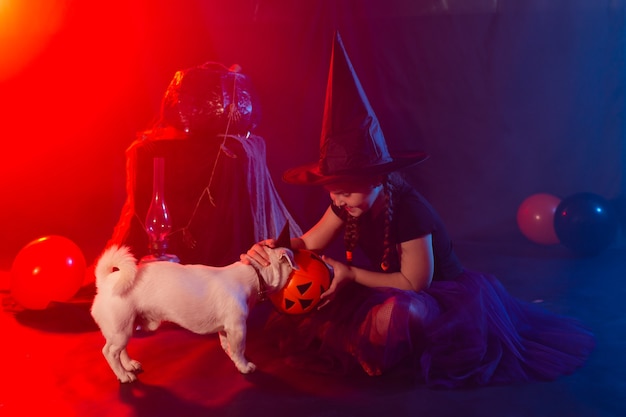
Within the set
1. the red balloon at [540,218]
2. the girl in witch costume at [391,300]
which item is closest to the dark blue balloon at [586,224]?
the red balloon at [540,218]

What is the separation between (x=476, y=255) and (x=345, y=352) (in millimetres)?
2448

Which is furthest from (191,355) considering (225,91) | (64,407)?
(225,91)

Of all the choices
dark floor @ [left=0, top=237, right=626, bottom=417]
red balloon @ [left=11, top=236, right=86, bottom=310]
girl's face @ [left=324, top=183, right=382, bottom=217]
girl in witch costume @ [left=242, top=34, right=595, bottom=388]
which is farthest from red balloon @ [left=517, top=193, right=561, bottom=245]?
red balloon @ [left=11, top=236, right=86, bottom=310]

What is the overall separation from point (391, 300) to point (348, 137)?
0.61 meters

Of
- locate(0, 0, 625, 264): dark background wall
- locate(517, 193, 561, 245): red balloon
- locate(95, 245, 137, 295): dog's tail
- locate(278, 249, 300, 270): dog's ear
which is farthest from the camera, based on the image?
locate(517, 193, 561, 245): red balloon

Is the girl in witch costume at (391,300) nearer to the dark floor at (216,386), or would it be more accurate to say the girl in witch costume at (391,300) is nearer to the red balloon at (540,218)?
the dark floor at (216,386)

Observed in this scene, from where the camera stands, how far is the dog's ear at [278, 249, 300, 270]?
2039mm

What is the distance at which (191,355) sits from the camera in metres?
2.46

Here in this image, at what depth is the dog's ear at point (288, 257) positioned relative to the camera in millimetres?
2039

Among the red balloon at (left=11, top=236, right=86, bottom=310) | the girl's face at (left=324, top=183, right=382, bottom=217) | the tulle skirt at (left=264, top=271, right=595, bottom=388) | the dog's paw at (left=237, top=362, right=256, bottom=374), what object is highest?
the girl's face at (left=324, top=183, right=382, bottom=217)

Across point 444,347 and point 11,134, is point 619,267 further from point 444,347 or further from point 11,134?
point 11,134

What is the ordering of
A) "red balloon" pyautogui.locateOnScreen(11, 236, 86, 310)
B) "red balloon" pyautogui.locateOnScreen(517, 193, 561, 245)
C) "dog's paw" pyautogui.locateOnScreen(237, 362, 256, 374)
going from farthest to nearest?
"red balloon" pyautogui.locateOnScreen(517, 193, 561, 245) < "red balloon" pyautogui.locateOnScreen(11, 236, 86, 310) < "dog's paw" pyautogui.locateOnScreen(237, 362, 256, 374)

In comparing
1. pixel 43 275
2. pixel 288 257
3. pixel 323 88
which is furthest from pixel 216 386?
pixel 323 88

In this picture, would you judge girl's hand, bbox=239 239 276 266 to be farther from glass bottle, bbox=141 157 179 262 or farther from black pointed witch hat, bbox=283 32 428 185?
glass bottle, bbox=141 157 179 262
